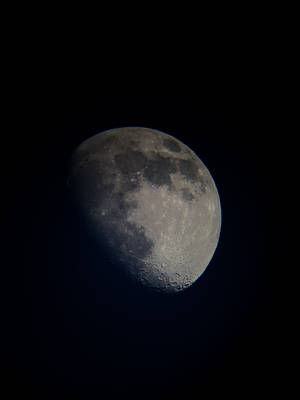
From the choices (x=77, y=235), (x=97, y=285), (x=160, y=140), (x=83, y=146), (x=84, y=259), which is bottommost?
(x=97, y=285)

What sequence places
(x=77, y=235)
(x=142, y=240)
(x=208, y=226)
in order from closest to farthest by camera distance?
(x=142, y=240) → (x=77, y=235) → (x=208, y=226)

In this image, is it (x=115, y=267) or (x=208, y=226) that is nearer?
(x=115, y=267)

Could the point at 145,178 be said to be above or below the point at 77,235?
above

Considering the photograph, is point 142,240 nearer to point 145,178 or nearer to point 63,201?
point 145,178

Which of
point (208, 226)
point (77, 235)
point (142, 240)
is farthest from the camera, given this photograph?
point (208, 226)

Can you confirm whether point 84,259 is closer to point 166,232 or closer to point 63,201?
point 63,201

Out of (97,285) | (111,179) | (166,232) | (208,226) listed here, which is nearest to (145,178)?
(111,179)
